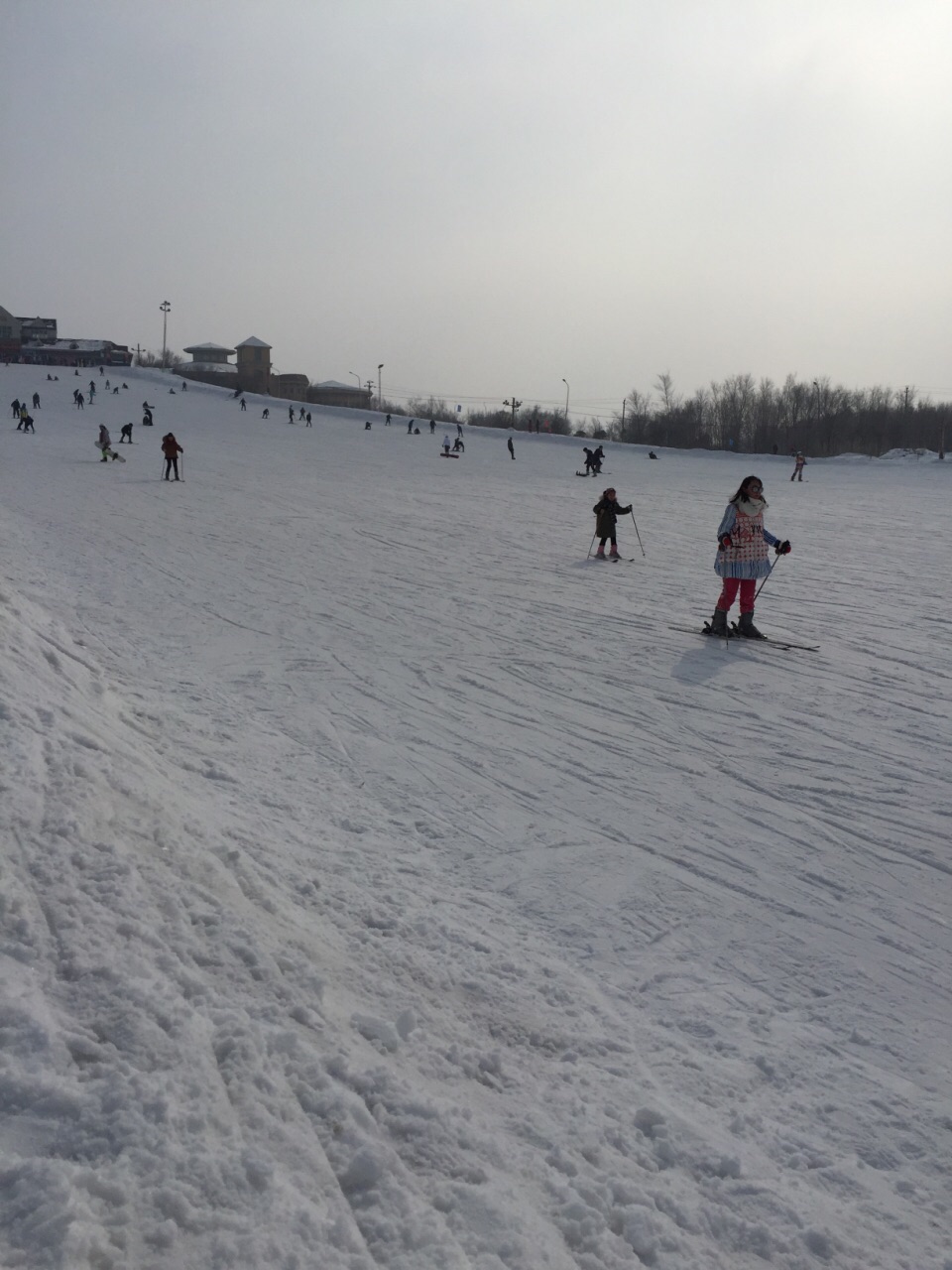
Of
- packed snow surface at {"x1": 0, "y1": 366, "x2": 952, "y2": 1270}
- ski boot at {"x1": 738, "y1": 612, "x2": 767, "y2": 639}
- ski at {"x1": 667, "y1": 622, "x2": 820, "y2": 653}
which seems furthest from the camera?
ski boot at {"x1": 738, "y1": 612, "x2": 767, "y2": 639}

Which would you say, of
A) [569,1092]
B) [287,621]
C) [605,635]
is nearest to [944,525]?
[605,635]

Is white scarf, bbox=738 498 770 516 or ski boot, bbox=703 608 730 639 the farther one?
ski boot, bbox=703 608 730 639

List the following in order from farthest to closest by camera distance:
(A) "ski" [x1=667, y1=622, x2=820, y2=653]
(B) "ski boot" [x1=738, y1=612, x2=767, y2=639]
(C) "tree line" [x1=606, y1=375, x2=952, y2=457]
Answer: (C) "tree line" [x1=606, y1=375, x2=952, y2=457]
(B) "ski boot" [x1=738, y1=612, x2=767, y2=639]
(A) "ski" [x1=667, y1=622, x2=820, y2=653]

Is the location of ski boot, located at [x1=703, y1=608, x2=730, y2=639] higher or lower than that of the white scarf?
lower

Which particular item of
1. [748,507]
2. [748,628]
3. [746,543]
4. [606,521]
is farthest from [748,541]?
[606,521]

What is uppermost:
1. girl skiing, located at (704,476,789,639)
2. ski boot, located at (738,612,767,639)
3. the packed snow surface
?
girl skiing, located at (704,476,789,639)

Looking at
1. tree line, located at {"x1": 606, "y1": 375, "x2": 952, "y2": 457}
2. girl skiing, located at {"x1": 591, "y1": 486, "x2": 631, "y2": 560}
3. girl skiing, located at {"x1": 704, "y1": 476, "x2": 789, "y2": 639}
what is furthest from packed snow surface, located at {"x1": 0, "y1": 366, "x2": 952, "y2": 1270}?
tree line, located at {"x1": 606, "y1": 375, "x2": 952, "y2": 457}

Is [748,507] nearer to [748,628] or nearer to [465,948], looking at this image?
[748,628]

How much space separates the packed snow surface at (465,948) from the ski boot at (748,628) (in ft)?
1.34

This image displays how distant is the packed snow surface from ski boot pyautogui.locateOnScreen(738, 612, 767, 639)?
41cm

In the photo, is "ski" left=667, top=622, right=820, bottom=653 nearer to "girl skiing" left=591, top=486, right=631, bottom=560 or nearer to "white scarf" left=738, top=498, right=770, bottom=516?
"white scarf" left=738, top=498, right=770, bottom=516

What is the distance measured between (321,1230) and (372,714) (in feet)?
15.8

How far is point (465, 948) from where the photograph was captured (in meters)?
3.91

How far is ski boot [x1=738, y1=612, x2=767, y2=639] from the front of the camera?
9.91m
